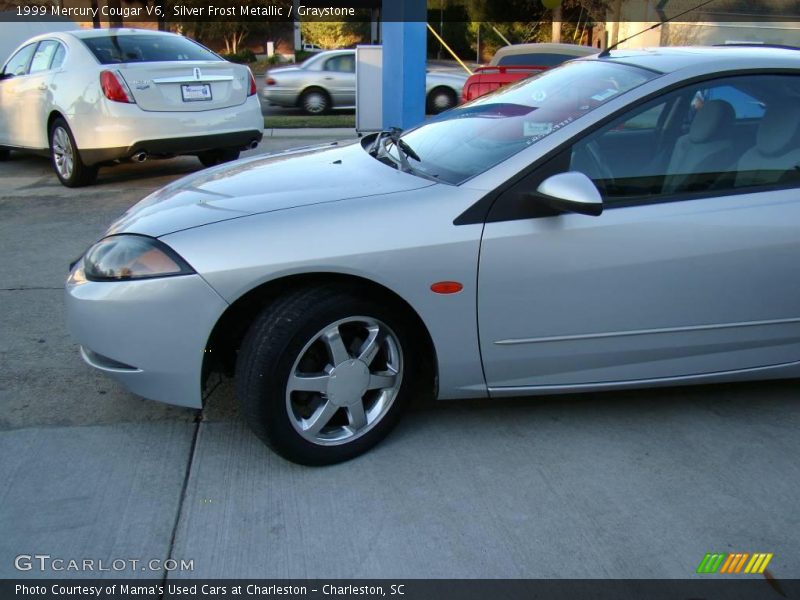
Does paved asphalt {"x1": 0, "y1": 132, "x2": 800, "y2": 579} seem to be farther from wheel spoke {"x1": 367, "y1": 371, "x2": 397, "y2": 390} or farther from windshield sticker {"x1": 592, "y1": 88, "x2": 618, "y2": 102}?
windshield sticker {"x1": 592, "y1": 88, "x2": 618, "y2": 102}

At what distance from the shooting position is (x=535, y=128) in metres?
3.16

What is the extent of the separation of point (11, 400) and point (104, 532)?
3.84ft

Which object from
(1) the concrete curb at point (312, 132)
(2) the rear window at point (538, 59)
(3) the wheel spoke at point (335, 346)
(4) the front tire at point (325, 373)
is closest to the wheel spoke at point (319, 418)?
(4) the front tire at point (325, 373)

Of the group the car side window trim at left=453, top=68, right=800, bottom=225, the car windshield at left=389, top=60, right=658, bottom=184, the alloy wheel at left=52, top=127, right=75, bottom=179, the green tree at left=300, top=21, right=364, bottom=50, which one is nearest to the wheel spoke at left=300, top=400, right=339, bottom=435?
the car side window trim at left=453, top=68, right=800, bottom=225

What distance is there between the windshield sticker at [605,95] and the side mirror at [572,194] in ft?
1.54

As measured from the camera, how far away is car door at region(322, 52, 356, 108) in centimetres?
1602

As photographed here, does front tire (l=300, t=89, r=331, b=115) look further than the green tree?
No

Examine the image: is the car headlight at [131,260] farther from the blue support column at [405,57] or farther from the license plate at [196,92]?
the blue support column at [405,57]

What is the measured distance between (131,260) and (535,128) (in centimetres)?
169

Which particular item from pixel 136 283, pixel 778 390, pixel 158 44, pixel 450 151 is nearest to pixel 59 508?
pixel 136 283

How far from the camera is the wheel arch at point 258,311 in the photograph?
281 centimetres

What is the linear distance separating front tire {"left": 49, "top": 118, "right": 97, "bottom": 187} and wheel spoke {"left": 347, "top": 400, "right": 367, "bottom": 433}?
5526 millimetres

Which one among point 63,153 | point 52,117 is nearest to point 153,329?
point 63,153

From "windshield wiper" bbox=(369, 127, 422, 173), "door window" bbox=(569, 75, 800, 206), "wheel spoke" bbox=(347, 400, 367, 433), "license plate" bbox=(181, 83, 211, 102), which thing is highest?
"door window" bbox=(569, 75, 800, 206)
